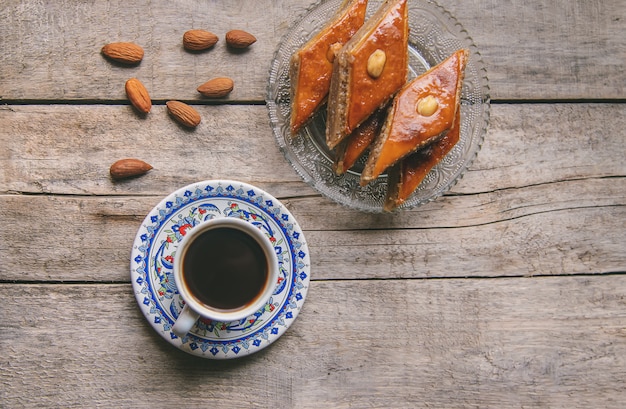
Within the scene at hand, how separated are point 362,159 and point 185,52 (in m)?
0.45

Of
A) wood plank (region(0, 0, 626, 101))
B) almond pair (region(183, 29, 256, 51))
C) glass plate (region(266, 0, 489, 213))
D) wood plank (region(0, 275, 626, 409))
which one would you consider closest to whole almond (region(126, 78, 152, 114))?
wood plank (region(0, 0, 626, 101))

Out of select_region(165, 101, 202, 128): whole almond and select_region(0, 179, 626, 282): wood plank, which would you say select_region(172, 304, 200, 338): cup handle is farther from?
select_region(165, 101, 202, 128): whole almond

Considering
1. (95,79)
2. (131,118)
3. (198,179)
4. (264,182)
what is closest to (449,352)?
(264,182)

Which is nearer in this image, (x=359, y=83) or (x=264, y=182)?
→ (x=359, y=83)

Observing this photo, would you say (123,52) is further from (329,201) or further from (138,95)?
(329,201)

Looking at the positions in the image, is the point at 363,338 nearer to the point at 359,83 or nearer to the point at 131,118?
the point at 359,83

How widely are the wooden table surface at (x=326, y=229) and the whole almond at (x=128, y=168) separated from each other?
2 centimetres

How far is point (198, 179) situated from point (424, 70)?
532 mm

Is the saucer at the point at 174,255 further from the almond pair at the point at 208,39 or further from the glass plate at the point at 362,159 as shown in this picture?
the almond pair at the point at 208,39

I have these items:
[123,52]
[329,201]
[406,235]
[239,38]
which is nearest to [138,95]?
[123,52]

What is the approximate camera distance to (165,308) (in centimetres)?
124

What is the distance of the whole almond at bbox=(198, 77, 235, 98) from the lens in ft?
4.23

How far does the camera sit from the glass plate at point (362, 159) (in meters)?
1.24

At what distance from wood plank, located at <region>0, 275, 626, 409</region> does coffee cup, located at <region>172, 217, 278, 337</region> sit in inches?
7.7
